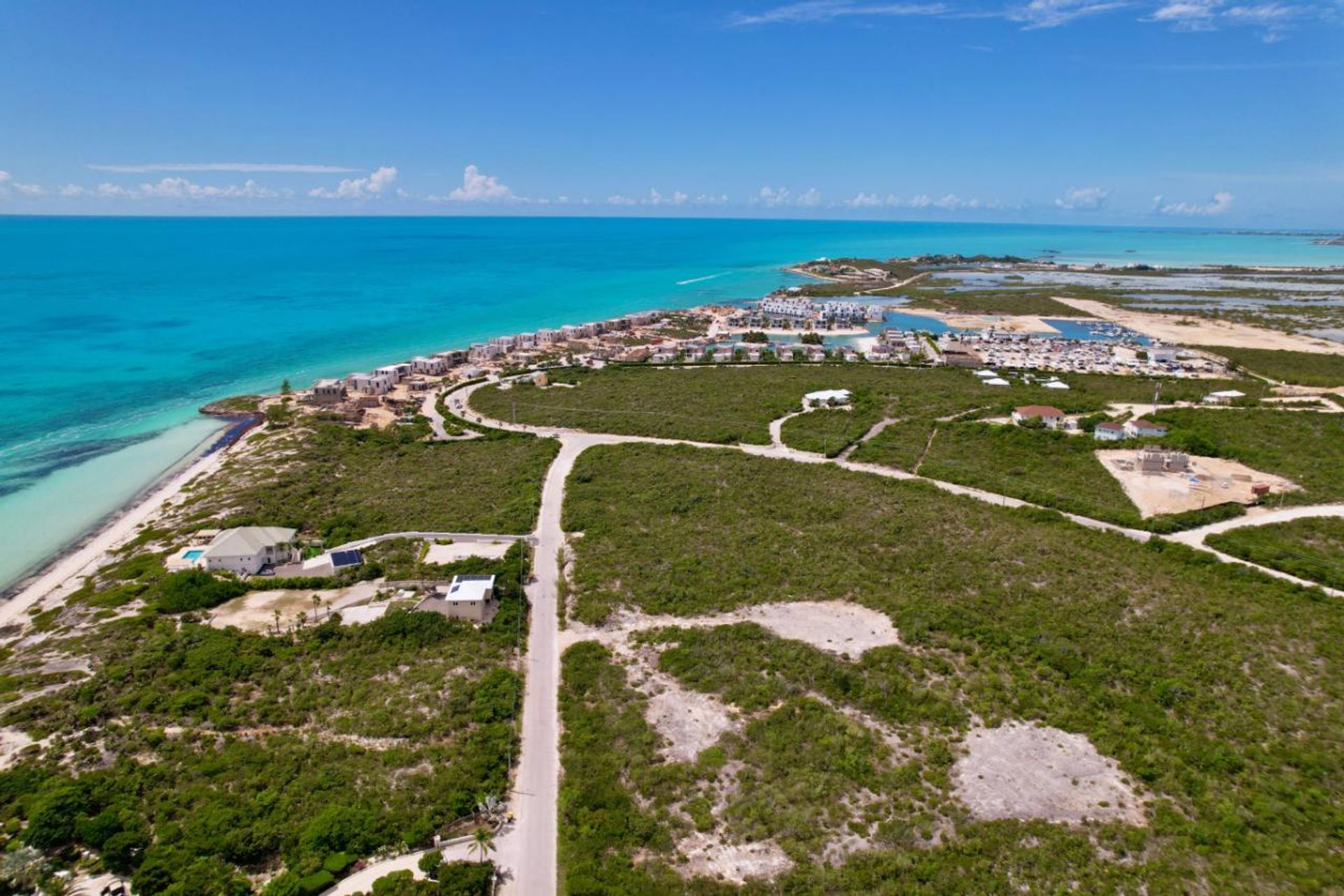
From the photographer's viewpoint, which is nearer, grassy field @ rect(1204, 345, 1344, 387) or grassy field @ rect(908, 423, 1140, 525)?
grassy field @ rect(908, 423, 1140, 525)

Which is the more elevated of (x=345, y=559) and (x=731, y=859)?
(x=345, y=559)

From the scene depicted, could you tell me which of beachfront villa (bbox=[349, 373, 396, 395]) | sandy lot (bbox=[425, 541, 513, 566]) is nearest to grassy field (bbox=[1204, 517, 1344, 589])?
sandy lot (bbox=[425, 541, 513, 566])

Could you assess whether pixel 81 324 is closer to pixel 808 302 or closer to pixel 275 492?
pixel 275 492

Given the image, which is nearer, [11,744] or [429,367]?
[11,744]

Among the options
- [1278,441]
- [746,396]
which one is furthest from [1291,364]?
[746,396]

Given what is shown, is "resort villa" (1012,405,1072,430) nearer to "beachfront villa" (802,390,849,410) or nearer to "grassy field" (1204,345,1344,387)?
"beachfront villa" (802,390,849,410)

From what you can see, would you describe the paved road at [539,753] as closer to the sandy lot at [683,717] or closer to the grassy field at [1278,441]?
the sandy lot at [683,717]

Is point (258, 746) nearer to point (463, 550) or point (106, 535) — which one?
point (463, 550)
